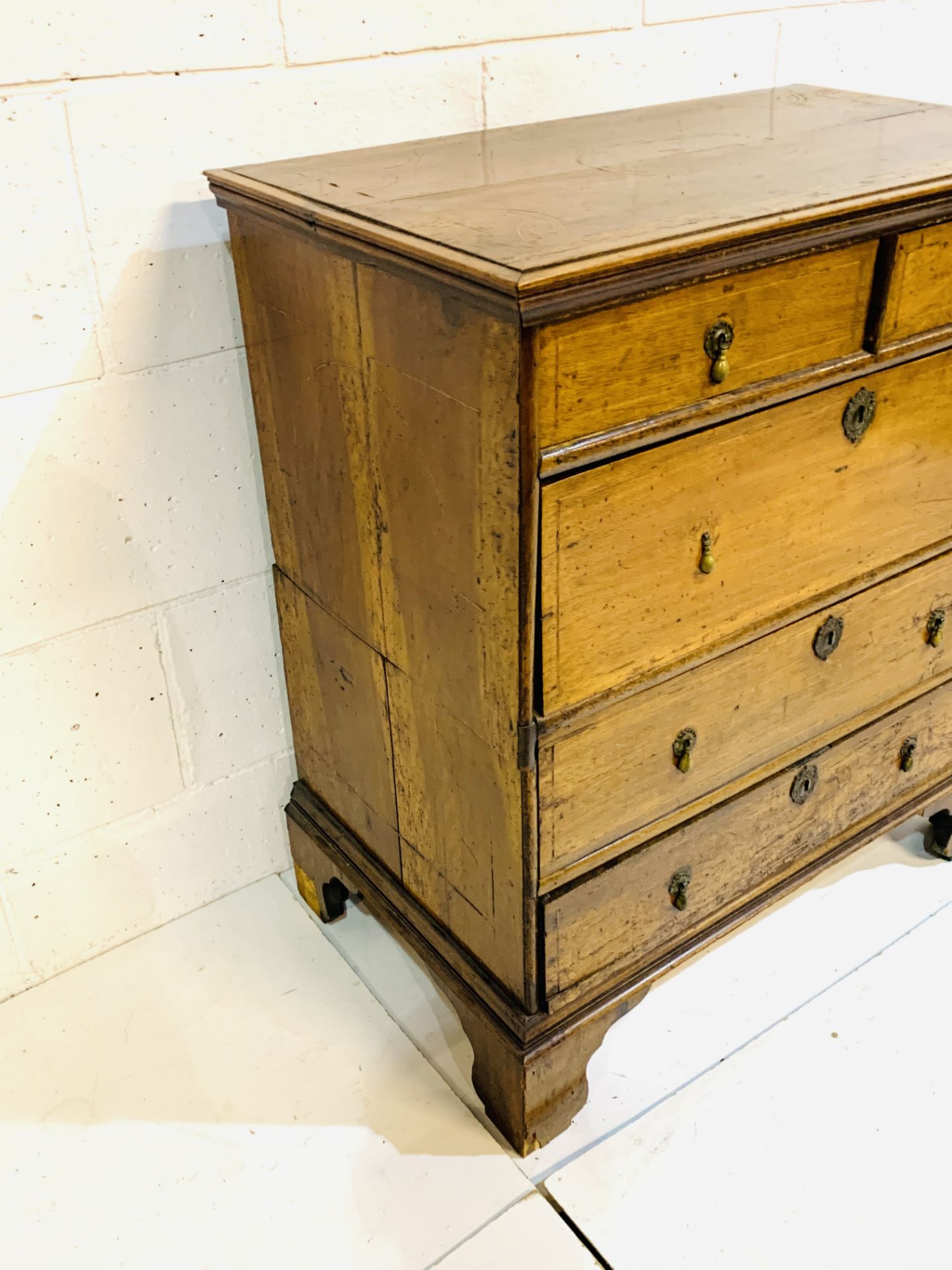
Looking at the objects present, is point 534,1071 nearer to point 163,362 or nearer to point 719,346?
point 719,346

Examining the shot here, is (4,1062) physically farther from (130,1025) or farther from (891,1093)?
(891,1093)

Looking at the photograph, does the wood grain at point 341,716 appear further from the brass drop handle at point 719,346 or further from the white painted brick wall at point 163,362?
the brass drop handle at point 719,346

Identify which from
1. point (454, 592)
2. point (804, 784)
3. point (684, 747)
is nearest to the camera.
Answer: point (454, 592)

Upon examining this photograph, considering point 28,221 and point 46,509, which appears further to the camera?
point 46,509

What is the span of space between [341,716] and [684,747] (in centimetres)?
58

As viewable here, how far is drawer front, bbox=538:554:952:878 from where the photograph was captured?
4.77ft

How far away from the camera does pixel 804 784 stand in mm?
1771

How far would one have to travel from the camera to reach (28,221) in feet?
5.04

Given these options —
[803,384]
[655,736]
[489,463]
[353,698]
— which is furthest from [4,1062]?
[803,384]

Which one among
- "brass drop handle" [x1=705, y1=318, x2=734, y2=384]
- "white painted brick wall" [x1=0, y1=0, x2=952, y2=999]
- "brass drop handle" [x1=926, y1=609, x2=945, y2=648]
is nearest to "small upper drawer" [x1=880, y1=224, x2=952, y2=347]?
"brass drop handle" [x1=705, y1=318, x2=734, y2=384]

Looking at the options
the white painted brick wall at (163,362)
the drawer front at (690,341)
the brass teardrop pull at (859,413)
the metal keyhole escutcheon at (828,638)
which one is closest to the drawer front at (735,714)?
the metal keyhole escutcheon at (828,638)

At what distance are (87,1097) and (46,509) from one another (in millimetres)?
919

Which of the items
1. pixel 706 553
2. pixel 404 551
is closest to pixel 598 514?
pixel 706 553

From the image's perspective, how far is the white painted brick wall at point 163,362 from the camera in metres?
1.56
